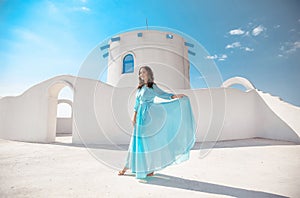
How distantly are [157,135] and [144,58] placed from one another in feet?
28.6

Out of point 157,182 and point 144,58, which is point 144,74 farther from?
point 144,58

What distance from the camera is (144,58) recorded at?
10.6 meters

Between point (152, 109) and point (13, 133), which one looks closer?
point (152, 109)

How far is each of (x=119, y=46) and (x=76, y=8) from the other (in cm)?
858

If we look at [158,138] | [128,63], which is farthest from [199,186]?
[128,63]

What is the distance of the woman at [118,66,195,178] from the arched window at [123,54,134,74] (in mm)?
8181

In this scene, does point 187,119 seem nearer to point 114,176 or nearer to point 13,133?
point 114,176

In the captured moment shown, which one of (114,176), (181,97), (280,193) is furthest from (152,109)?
(280,193)

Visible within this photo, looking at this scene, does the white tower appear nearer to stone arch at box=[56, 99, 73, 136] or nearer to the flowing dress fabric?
stone arch at box=[56, 99, 73, 136]

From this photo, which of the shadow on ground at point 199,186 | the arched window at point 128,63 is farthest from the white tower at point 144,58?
the shadow on ground at point 199,186

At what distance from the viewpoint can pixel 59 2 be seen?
2.70m

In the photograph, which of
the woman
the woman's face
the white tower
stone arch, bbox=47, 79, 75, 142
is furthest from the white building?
the woman

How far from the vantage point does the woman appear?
2.51 m

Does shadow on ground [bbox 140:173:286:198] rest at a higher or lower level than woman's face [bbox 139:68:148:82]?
lower
